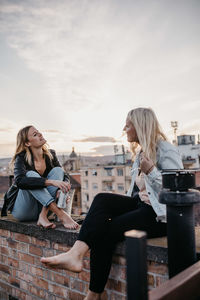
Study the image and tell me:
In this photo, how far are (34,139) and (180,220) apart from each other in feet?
6.73

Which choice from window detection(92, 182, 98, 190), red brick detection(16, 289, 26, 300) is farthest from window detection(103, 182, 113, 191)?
red brick detection(16, 289, 26, 300)

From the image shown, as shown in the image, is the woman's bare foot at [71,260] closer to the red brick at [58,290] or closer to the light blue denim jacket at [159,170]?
the light blue denim jacket at [159,170]

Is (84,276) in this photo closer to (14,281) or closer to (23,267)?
(23,267)

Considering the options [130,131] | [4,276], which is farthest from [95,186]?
[130,131]

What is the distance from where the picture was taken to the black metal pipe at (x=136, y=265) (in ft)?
3.04

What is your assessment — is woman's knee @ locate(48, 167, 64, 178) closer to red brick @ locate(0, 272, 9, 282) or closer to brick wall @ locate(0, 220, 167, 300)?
brick wall @ locate(0, 220, 167, 300)

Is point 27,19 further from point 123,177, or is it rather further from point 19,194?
point 123,177

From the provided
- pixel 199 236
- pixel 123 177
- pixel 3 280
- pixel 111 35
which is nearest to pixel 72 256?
pixel 199 236

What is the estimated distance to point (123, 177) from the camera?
41.7m

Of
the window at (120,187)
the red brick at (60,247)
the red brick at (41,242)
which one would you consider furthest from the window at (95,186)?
the red brick at (60,247)

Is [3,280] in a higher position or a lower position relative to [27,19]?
lower

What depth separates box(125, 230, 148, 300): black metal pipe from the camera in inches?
36.4

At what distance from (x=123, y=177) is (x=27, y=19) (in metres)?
37.1

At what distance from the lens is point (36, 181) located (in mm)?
2723
